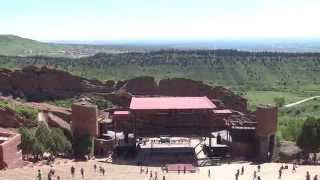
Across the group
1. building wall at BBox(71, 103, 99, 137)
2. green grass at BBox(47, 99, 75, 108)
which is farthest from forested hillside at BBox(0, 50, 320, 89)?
building wall at BBox(71, 103, 99, 137)

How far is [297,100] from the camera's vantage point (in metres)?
129

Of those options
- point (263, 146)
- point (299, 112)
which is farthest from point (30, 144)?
point (299, 112)

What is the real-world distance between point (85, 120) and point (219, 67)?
11116 centimetres

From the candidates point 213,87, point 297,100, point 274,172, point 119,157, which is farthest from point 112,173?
point 297,100

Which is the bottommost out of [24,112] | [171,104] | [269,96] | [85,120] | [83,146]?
[269,96]

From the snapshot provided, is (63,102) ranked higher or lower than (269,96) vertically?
higher

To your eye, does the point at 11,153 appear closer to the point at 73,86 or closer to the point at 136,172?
the point at 136,172

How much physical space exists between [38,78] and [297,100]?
62.7m

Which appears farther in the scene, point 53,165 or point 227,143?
point 227,143

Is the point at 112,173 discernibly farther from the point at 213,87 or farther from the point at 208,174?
the point at 213,87

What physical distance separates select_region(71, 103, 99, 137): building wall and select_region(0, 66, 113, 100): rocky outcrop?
32.5m

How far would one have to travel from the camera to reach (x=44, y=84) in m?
97.2

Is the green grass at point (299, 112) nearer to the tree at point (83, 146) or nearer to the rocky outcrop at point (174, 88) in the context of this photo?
the rocky outcrop at point (174, 88)

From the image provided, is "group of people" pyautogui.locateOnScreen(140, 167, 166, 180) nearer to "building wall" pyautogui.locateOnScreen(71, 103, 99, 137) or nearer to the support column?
"building wall" pyautogui.locateOnScreen(71, 103, 99, 137)
